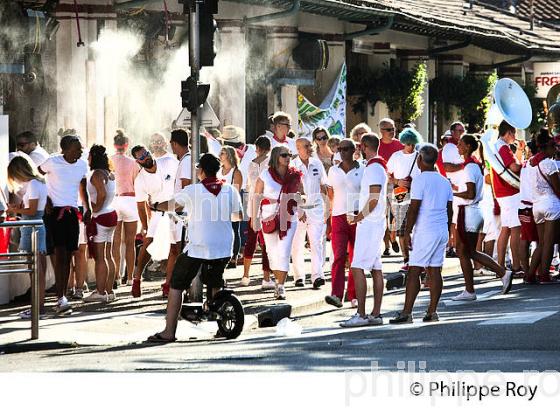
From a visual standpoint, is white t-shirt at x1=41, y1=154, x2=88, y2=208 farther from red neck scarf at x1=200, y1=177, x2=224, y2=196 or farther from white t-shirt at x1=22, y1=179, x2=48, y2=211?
red neck scarf at x1=200, y1=177, x2=224, y2=196

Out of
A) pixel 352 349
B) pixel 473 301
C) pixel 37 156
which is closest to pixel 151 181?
pixel 37 156

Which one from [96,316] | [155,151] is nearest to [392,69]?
[155,151]

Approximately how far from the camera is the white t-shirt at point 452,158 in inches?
749

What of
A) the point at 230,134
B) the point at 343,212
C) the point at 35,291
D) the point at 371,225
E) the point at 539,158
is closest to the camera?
the point at 35,291

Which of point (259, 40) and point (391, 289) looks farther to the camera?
point (259, 40)

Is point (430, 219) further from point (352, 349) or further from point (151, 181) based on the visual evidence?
point (151, 181)

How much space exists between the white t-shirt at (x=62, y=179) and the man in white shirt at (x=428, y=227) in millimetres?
3481

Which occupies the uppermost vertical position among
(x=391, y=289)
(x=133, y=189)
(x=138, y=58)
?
(x=138, y=58)

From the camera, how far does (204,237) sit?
581 inches

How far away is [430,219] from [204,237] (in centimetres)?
219

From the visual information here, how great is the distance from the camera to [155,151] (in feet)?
62.2

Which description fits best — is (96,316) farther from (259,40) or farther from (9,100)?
(259,40)

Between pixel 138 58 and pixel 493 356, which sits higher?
pixel 138 58
